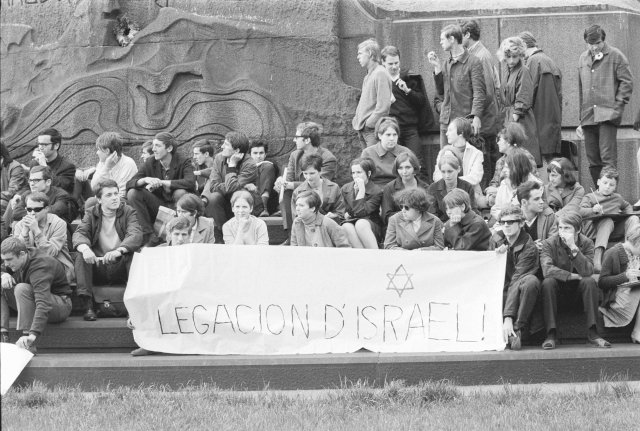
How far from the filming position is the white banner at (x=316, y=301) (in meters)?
11.1

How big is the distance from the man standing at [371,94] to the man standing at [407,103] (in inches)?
6.8

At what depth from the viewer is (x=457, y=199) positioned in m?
11.7

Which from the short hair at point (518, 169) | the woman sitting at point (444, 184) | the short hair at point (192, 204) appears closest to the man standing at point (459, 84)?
the woman sitting at point (444, 184)

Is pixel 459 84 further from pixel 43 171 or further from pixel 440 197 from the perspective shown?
pixel 43 171

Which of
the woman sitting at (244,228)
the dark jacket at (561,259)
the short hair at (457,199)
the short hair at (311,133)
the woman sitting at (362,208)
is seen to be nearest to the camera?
the dark jacket at (561,259)

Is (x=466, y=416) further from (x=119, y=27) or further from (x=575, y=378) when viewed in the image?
(x=119, y=27)

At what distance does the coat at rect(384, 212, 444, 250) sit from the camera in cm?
1181

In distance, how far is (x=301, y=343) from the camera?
1110cm

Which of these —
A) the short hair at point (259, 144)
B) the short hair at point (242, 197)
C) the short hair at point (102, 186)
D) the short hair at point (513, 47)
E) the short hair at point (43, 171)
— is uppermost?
the short hair at point (513, 47)

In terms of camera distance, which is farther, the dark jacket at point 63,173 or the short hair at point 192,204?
the dark jacket at point 63,173

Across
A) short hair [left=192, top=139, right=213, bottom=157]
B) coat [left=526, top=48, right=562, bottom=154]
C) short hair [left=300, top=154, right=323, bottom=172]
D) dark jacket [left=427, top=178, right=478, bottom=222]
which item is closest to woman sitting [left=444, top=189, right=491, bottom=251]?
dark jacket [left=427, top=178, right=478, bottom=222]

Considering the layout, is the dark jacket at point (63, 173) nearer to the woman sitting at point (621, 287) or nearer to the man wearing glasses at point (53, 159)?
the man wearing glasses at point (53, 159)

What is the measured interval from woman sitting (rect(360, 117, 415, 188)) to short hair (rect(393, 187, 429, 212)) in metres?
1.47

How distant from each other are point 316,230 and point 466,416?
10.9 ft
